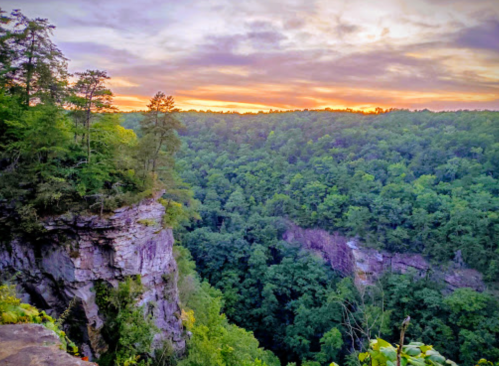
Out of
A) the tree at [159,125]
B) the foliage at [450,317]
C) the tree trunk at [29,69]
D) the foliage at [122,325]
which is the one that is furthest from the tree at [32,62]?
the foliage at [450,317]

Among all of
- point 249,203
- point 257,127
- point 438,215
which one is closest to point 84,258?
point 438,215

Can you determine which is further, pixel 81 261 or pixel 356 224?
pixel 356 224

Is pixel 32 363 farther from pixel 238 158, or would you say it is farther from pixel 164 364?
pixel 238 158

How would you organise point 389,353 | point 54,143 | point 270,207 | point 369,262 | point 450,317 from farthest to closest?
point 270,207, point 369,262, point 450,317, point 54,143, point 389,353

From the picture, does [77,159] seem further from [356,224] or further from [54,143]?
[356,224]

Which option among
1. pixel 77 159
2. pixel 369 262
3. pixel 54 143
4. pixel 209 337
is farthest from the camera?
pixel 369 262

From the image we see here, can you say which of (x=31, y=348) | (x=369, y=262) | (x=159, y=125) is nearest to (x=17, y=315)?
(x=31, y=348)

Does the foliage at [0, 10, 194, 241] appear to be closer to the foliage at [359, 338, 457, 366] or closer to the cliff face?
the cliff face
